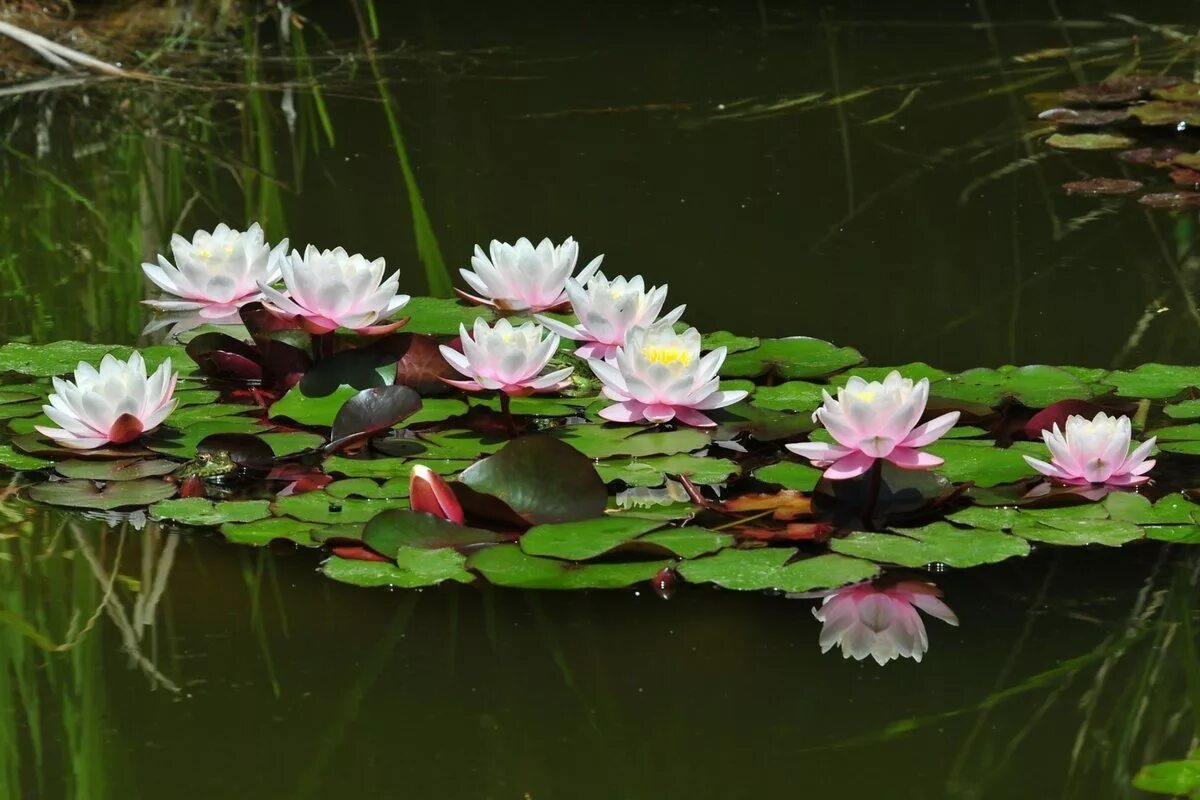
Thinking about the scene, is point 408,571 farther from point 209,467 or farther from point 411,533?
point 209,467

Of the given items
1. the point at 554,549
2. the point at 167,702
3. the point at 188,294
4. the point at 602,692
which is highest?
the point at 188,294

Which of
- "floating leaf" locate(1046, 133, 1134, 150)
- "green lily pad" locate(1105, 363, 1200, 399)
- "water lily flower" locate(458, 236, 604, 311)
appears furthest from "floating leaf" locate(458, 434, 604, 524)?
"floating leaf" locate(1046, 133, 1134, 150)

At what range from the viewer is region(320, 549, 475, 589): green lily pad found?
1572mm

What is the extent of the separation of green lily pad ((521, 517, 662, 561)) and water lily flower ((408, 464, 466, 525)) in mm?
98

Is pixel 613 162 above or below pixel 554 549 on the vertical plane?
above

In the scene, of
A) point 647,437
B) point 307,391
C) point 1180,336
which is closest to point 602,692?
point 647,437

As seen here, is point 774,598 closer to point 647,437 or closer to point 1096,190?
point 647,437

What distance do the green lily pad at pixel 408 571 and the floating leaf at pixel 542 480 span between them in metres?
0.11

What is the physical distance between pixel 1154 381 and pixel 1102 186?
4.26 feet

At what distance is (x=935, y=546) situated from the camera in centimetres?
159

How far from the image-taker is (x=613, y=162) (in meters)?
3.48

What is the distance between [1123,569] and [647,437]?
563mm

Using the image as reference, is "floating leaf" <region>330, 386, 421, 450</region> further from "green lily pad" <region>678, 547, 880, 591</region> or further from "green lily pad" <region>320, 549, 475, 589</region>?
"green lily pad" <region>678, 547, 880, 591</region>

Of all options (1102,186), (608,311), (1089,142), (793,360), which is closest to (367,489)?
(608,311)
